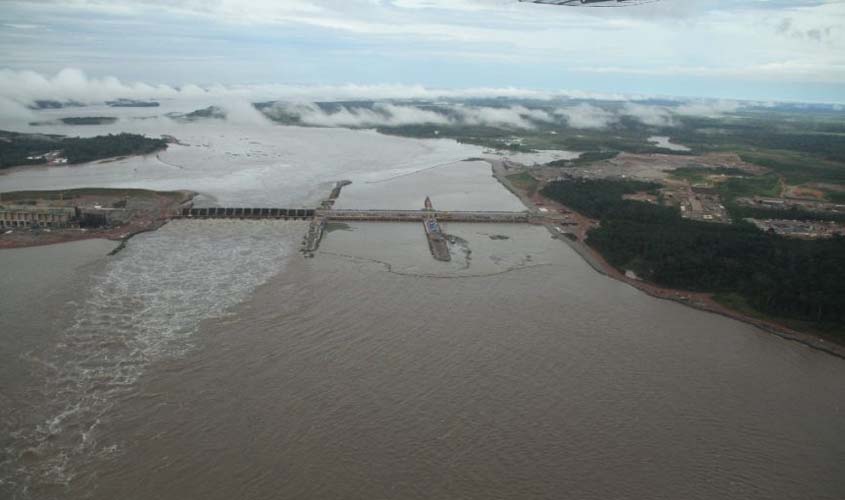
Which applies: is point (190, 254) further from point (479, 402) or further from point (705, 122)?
point (705, 122)

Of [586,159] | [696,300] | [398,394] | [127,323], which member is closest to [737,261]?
[696,300]

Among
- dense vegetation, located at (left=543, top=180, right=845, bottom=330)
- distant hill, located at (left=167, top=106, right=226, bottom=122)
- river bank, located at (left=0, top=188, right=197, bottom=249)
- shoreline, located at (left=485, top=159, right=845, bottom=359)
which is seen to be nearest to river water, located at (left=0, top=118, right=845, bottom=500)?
shoreline, located at (left=485, top=159, right=845, bottom=359)

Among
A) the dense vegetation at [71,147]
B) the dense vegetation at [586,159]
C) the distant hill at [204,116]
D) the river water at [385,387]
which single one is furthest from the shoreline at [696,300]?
the distant hill at [204,116]

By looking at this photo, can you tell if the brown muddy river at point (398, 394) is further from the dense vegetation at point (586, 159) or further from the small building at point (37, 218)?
the dense vegetation at point (586, 159)

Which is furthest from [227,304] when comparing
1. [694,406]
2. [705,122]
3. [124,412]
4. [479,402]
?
[705,122]

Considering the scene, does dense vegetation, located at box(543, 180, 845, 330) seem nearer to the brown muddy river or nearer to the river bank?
the brown muddy river

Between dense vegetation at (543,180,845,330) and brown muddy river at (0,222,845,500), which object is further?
dense vegetation at (543,180,845,330)
